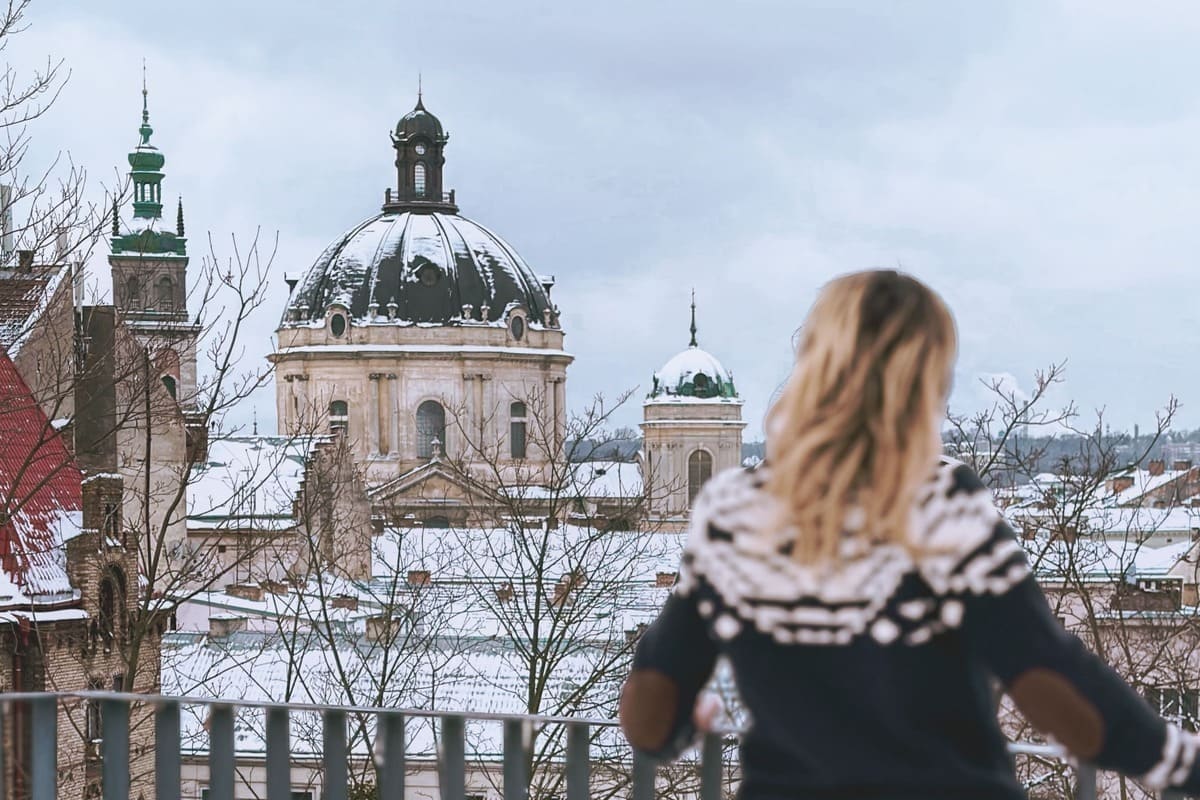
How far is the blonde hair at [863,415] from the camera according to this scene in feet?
9.25

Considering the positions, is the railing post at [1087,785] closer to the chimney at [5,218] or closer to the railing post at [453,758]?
the railing post at [453,758]

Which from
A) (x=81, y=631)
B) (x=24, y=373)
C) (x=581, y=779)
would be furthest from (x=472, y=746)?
(x=24, y=373)

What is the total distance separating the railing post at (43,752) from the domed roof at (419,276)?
9122cm

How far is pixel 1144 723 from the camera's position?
2965 mm

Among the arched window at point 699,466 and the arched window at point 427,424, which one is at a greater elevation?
the arched window at point 427,424

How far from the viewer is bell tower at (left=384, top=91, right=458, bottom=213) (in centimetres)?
10300

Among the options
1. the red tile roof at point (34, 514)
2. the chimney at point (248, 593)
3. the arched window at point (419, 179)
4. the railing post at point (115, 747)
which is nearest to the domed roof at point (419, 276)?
the arched window at point (419, 179)

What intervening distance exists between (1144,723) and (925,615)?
43 cm

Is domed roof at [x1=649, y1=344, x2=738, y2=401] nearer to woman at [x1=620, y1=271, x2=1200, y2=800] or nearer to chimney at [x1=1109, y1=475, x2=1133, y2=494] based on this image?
chimney at [x1=1109, y1=475, x2=1133, y2=494]

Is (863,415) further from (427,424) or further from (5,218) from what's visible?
(427,424)

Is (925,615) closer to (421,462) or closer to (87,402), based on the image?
(87,402)

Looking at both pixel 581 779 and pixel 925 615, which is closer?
pixel 925 615

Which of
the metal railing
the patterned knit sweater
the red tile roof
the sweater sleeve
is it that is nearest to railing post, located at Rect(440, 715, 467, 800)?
the metal railing

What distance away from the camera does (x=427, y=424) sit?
9662 cm
